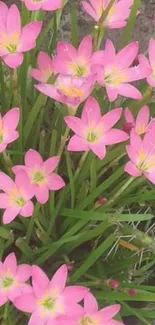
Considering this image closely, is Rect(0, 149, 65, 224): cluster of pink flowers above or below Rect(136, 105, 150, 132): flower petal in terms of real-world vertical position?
below

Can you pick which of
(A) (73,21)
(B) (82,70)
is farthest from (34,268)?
(A) (73,21)

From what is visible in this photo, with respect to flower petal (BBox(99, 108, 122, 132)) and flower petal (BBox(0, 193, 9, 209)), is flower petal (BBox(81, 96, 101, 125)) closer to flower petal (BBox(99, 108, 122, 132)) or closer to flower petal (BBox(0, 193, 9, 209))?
flower petal (BBox(99, 108, 122, 132))

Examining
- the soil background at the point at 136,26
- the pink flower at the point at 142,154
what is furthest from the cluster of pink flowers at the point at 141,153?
the soil background at the point at 136,26


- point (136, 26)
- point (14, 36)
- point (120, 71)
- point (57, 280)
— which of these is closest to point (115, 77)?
point (120, 71)

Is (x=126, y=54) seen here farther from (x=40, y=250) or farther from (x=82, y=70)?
(x=40, y=250)

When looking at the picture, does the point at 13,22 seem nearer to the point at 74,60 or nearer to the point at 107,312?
the point at 74,60

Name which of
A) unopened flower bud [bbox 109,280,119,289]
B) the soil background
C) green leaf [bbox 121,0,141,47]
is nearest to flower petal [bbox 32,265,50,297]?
unopened flower bud [bbox 109,280,119,289]

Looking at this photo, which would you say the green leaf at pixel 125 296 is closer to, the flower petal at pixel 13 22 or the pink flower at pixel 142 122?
the pink flower at pixel 142 122
